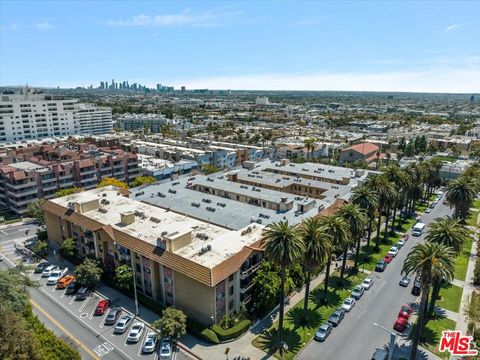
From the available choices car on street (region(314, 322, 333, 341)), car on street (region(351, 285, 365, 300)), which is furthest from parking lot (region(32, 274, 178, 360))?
car on street (region(351, 285, 365, 300))

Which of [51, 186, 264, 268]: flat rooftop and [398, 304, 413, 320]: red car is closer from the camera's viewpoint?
[398, 304, 413, 320]: red car

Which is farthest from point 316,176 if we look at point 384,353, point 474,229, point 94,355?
point 94,355

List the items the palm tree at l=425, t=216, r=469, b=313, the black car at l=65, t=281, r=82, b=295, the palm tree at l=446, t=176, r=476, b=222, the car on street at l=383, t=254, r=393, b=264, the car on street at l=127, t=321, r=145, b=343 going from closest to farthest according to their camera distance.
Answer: the car on street at l=127, t=321, r=145, b=343 → the palm tree at l=425, t=216, r=469, b=313 → the black car at l=65, t=281, r=82, b=295 → the car on street at l=383, t=254, r=393, b=264 → the palm tree at l=446, t=176, r=476, b=222

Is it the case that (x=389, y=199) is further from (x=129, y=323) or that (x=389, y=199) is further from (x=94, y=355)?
(x=94, y=355)

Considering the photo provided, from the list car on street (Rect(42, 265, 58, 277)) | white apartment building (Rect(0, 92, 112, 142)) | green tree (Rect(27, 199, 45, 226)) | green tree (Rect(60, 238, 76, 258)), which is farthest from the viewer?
white apartment building (Rect(0, 92, 112, 142))

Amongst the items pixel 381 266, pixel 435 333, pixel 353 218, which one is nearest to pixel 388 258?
pixel 381 266

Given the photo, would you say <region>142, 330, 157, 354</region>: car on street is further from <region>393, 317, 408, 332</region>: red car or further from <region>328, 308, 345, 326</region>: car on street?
<region>393, 317, 408, 332</region>: red car
